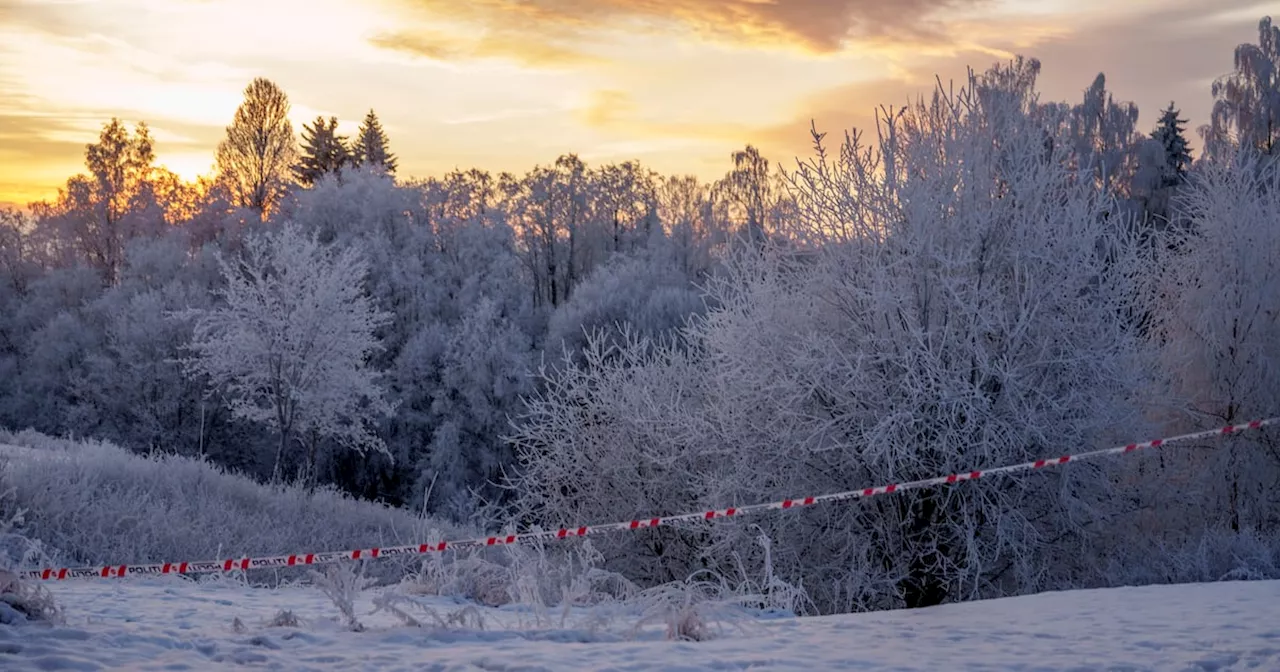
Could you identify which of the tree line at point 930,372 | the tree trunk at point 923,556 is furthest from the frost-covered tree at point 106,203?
the tree trunk at point 923,556

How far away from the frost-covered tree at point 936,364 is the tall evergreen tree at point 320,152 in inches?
1815

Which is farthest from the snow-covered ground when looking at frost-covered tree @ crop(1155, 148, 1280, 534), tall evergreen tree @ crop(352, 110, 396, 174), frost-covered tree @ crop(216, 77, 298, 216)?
tall evergreen tree @ crop(352, 110, 396, 174)

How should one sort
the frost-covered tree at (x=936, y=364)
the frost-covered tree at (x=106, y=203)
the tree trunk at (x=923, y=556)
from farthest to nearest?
1. the frost-covered tree at (x=106, y=203)
2. the tree trunk at (x=923, y=556)
3. the frost-covered tree at (x=936, y=364)

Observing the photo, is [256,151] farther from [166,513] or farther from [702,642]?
[702,642]

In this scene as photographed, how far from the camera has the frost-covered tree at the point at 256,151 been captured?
51188 mm

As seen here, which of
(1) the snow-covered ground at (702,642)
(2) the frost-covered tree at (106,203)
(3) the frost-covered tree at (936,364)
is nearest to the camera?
(1) the snow-covered ground at (702,642)

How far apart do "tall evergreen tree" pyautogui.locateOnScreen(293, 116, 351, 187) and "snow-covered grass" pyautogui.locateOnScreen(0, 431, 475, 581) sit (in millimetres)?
34887

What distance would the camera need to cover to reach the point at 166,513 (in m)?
17.3

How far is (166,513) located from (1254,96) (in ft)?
126

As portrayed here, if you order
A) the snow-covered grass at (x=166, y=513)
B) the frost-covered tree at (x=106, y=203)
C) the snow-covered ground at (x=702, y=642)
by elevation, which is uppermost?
the frost-covered tree at (x=106, y=203)

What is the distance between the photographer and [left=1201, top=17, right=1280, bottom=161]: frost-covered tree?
37.8m

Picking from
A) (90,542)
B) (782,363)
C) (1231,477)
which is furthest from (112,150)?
(1231,477)

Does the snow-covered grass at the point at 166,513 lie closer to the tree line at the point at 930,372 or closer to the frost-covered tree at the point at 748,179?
the tree line at the point at 930,372

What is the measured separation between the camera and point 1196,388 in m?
18.5
